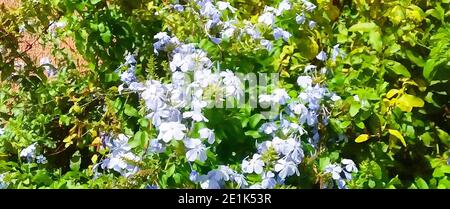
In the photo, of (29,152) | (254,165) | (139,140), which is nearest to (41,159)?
(29,152)

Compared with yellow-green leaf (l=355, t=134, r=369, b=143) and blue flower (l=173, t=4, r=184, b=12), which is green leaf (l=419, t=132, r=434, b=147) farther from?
blue flower (l=173, t=4, r=184, b=12)

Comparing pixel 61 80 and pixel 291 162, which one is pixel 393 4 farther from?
pixel 61 80

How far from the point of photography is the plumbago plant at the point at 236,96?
220cm

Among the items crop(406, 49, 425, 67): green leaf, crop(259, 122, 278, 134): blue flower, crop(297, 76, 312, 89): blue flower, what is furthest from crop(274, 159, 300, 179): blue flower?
crop(406, 49, 425, 67): green leaf

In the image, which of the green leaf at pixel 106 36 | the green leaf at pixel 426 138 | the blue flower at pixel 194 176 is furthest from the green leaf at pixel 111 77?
the green leaf at pixel 426 138

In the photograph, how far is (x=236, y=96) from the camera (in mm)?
2201

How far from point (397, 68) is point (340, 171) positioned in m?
0.43

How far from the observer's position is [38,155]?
2787 millimetres

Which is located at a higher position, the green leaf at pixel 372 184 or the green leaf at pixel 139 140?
the green leaf at pixel 139 140

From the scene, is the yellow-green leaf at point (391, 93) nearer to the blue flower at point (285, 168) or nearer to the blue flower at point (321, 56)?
the blue flower at point (321, 56)

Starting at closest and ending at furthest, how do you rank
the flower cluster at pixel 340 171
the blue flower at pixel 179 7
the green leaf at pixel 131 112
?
1. the flower cluster at pixel 340 171
2. the blue flower at pixel 179 7
3. the green leaf at pixel 131 112

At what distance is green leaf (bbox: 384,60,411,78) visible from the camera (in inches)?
96.7

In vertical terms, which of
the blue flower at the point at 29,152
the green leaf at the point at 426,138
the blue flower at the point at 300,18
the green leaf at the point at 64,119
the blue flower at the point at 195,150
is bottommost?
the green leaf at the point at 426,138
